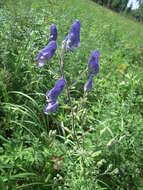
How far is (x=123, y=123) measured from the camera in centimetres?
244

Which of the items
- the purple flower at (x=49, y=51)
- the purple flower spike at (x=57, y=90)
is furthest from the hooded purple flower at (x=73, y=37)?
the purple flower spike at (x=57, y=90)

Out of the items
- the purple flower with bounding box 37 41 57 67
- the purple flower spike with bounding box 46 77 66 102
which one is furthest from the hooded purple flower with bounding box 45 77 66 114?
the purple flower with bounding box 37 41 57 67

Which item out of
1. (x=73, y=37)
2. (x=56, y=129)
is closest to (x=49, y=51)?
(x=73, y=37)

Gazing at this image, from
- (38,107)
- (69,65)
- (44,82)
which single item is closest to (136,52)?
(69,65)

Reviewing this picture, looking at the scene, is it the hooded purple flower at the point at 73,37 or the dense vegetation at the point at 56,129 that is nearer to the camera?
the hooded purple flower at the point at 73,37

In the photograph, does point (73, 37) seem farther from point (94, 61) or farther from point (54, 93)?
point (54, 93)

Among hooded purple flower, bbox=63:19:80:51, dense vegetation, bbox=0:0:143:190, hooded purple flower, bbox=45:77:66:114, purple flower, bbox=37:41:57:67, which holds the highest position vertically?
hooded purple flower, bbox=63:19:80:51

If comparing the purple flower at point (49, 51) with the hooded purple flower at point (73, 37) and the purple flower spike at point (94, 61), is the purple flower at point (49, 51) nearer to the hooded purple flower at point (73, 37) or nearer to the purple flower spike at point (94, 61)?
the hooded purple flower at point (73, 37)

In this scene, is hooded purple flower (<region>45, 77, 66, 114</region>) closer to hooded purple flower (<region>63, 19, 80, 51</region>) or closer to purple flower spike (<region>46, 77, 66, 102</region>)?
purple flower spike (<region>46, 77, 66, 102</region>)

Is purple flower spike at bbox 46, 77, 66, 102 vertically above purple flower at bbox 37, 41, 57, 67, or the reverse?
purple flower at bbox 37, 41, 57, 67

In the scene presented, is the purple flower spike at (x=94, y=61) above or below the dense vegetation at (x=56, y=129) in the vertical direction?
above

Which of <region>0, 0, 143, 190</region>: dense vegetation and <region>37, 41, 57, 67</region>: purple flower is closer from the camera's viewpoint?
<region>37, 41, 57, 67</region>: purple flower

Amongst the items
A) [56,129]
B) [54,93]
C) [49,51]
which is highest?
[49,51]

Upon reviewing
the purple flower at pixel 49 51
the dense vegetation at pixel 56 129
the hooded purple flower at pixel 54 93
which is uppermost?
the purple flower at pixel 49 51
